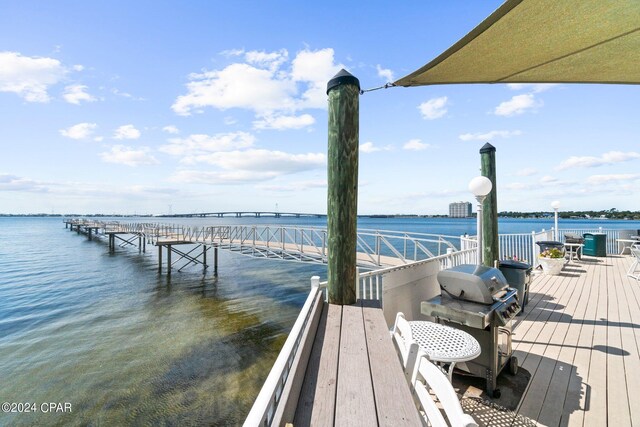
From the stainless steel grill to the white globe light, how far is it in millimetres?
1140

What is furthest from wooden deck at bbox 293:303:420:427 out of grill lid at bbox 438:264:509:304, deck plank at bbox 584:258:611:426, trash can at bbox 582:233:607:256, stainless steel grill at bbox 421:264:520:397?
trash can at bbox 582:233:607:256

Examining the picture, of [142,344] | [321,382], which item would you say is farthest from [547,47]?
[142,344]

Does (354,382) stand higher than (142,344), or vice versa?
(354,382)

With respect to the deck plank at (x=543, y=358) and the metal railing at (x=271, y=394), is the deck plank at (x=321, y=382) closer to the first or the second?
the metal railing at (x=271, y=394)

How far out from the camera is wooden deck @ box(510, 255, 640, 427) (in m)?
2.30

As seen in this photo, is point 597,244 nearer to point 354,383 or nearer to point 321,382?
point 354,383

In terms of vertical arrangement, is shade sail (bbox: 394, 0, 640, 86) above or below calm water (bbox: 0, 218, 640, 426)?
above

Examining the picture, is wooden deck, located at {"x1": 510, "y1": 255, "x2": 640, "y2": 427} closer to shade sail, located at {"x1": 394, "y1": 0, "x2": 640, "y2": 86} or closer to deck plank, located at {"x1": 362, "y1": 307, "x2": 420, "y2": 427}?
deck plank, located at {"x1": 362, "y1": 307, "x2": 420, "y2": 427}

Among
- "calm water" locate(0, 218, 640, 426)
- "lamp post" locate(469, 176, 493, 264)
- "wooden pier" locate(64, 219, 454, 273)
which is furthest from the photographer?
"wooden pier" locate(64, 219, 454, 273)

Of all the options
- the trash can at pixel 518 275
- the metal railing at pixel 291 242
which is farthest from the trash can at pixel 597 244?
the trash can at pixel 518 275

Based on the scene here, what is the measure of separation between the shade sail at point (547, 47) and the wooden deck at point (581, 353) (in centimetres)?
306

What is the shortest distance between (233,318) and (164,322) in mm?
2751

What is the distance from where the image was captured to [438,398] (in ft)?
3.73

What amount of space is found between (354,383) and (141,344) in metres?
10.3
